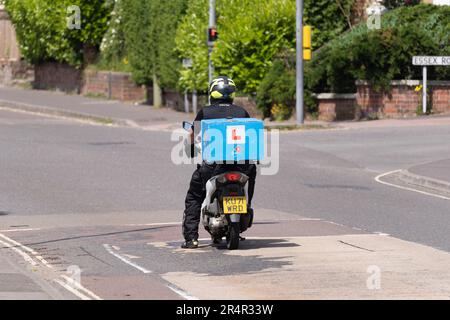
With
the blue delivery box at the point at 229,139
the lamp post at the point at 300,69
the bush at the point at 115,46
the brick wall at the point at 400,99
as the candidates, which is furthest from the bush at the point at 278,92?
the blue delivery box at the point at 229,139

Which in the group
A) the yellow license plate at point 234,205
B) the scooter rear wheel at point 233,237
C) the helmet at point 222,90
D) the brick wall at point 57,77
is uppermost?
the helmet at point 222,90

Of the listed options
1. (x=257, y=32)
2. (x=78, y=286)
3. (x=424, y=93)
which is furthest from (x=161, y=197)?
(x=257, y=32)

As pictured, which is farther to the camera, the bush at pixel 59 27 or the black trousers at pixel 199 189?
the bush at pixel 59 27

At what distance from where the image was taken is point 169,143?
3216 cm

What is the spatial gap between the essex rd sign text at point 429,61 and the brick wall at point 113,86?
15355 mm

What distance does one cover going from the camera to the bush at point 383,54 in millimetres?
37031

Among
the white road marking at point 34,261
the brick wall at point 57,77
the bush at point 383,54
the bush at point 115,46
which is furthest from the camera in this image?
the brick wall at point 57,77

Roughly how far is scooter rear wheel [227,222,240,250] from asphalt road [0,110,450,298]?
16 centimetres

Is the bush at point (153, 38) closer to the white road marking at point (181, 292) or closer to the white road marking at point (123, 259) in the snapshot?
the white road marking at point (123, 259)

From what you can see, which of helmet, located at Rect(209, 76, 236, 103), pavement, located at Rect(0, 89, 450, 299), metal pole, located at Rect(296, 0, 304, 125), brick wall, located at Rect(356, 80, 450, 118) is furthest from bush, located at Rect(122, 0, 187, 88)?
helmet, located at Rect(209, 76, 236, 103)

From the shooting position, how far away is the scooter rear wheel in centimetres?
1500
